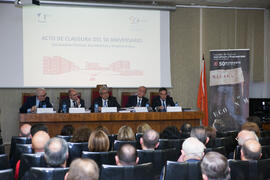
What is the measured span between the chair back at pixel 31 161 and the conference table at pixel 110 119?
3.38 metres

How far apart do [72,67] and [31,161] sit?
18.0 ft

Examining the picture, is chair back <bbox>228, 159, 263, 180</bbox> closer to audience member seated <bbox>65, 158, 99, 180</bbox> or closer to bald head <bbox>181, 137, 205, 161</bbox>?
bald head <bbox>181, 137, 205, 161</bbox>

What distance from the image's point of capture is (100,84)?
324 inches

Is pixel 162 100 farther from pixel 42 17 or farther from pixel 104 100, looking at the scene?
pixel 42 17

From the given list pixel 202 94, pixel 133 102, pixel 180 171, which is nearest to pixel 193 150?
pixel 180 171

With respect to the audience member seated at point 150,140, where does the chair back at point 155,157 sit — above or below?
below

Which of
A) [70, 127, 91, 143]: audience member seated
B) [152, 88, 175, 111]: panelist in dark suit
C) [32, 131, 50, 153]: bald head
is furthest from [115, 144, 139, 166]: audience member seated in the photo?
[152, 88, 175, 111]: panelist in dark suit

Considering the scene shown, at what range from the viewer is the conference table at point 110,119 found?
6203 mm

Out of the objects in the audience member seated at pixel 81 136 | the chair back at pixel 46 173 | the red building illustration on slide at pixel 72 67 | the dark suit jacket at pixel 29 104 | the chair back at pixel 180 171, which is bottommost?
the chair back at pixel 180 171

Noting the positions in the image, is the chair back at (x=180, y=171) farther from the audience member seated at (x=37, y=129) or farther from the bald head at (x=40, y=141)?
the audience member seated at (x=37, y=129)

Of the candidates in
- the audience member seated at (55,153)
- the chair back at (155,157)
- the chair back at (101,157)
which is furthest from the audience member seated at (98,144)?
the audience member seated at (55,153)

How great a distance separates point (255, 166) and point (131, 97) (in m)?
5.19

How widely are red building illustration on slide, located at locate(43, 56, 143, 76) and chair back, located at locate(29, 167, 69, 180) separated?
5936mm

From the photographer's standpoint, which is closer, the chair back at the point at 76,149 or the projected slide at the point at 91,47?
the chair back at the point at 76,149
